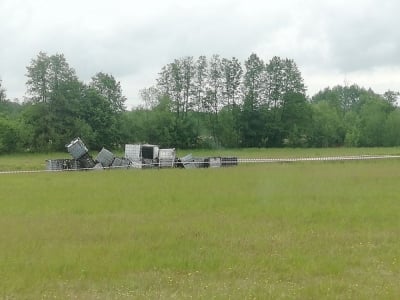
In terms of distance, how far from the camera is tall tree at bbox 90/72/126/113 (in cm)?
8556

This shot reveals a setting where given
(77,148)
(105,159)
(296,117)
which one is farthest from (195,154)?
(296,117)

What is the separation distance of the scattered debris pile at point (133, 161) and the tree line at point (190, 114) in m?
29.4

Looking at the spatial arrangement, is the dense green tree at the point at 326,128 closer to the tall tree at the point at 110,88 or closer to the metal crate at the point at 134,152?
the tall tree at the point at 110,88

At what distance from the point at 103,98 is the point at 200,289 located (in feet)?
237

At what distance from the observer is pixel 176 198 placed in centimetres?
1905

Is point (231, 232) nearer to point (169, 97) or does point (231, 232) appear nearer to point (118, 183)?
point (118, 183)

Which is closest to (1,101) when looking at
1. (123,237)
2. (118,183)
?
(118,183)

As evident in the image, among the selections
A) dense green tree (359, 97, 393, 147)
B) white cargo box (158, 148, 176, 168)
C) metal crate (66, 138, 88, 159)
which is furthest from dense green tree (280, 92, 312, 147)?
metal crate (66, 138, 88, 159)

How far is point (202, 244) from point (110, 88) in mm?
77095

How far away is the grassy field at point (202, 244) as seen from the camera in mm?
8328

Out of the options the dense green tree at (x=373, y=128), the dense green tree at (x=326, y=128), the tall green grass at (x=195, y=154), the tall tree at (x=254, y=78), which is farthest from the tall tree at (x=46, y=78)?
the dense green tree at (x=373, y=128)

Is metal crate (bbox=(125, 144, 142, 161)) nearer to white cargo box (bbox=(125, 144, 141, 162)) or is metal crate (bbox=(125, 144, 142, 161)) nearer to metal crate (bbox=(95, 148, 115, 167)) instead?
white cargo box (bbox=(125, 144, 141, 162))

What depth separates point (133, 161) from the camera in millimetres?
39031

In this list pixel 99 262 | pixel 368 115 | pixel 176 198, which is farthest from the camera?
pixel 368 115
